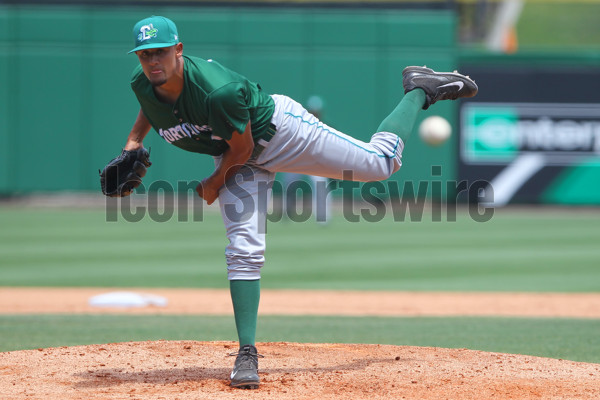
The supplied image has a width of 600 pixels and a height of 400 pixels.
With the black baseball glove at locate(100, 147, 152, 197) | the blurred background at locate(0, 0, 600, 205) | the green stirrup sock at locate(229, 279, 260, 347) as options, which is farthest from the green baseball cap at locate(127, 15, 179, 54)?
the blurred background at locate(0, 0, 600, 205)

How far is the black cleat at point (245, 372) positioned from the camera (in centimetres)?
364

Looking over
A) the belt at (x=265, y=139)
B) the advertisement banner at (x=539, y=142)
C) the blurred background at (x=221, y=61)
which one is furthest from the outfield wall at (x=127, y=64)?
the belt at (x=265, y=139)

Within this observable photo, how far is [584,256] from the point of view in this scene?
10.9m

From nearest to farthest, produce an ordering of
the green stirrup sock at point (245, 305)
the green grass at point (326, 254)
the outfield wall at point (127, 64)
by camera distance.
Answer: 1. the green stirrup sock at point (245, 305)
2. the green grass at point (326, 254)
3. the outfield wall at point (127, 64)

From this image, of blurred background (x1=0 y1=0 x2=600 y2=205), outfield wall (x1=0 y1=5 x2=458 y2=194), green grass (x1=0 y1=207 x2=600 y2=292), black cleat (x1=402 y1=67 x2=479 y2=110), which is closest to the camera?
black cleat (x1=402 y1=67 x2=479 y2=110)

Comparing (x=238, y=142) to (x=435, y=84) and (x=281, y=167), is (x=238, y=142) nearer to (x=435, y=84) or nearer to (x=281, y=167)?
(x=281, y=167)

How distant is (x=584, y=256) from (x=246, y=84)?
831 centimetres

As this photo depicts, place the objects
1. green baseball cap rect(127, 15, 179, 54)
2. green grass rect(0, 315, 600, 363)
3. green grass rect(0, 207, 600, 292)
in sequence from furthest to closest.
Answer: green grass rect(0, 207, 600, 292)
green grass rect(0, 315, 600, 363)
green baseball cap rect(127, 15, 179, 54)

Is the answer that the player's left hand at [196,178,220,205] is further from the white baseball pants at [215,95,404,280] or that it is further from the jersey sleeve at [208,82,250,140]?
the jersey sleeve at [208,82,250,140]

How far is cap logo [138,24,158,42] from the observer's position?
347cm

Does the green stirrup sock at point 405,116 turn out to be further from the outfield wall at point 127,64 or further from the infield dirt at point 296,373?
the outfield wall at point 127,64

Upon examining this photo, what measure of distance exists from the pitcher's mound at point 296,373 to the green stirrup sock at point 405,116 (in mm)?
1175

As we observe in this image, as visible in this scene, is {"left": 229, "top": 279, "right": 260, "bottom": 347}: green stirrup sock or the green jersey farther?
{"left": 229, "top": 279, "right": 260, "bottom": 347}: green stirrup sock

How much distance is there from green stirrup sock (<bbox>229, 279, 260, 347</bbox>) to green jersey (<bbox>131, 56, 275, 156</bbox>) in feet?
2.13
